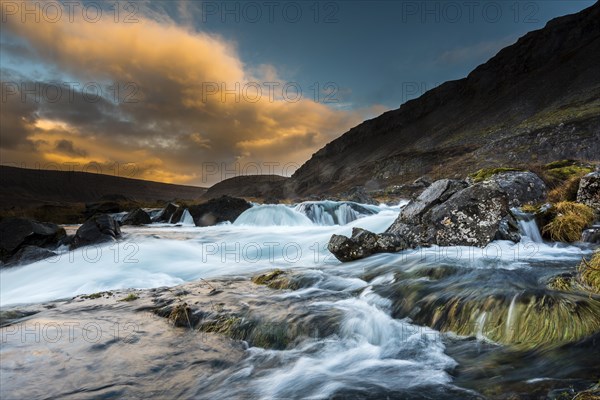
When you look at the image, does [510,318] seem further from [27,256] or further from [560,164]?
[560,164]

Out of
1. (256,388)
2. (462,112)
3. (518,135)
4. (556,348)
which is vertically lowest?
(256,388)

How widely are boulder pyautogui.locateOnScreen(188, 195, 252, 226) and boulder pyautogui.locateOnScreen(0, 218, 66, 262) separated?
40.8 ft

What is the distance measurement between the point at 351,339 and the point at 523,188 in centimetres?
1268

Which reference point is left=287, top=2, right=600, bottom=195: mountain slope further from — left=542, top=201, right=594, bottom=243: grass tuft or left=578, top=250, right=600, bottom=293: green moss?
left=578, top=250, right=600, bottom=293: green moss

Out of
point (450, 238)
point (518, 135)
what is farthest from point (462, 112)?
point (450, 238)

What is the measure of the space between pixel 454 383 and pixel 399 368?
768mm

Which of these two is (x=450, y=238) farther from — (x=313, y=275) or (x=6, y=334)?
(x=6, y=334)

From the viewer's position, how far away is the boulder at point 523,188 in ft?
46.2

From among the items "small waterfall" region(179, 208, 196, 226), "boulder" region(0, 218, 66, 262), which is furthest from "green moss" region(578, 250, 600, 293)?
"small waterfall" region(179, 208, 196, 226)

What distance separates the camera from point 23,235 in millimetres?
15648

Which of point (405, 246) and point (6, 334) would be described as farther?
point (405, 246)

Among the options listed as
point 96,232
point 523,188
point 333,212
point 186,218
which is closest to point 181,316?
point 96,232

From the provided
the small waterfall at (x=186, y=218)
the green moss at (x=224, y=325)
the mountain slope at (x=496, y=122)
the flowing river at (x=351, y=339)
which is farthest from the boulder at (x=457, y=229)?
the small waterfall at (x=186, y=218)

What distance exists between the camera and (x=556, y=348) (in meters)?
4.02
